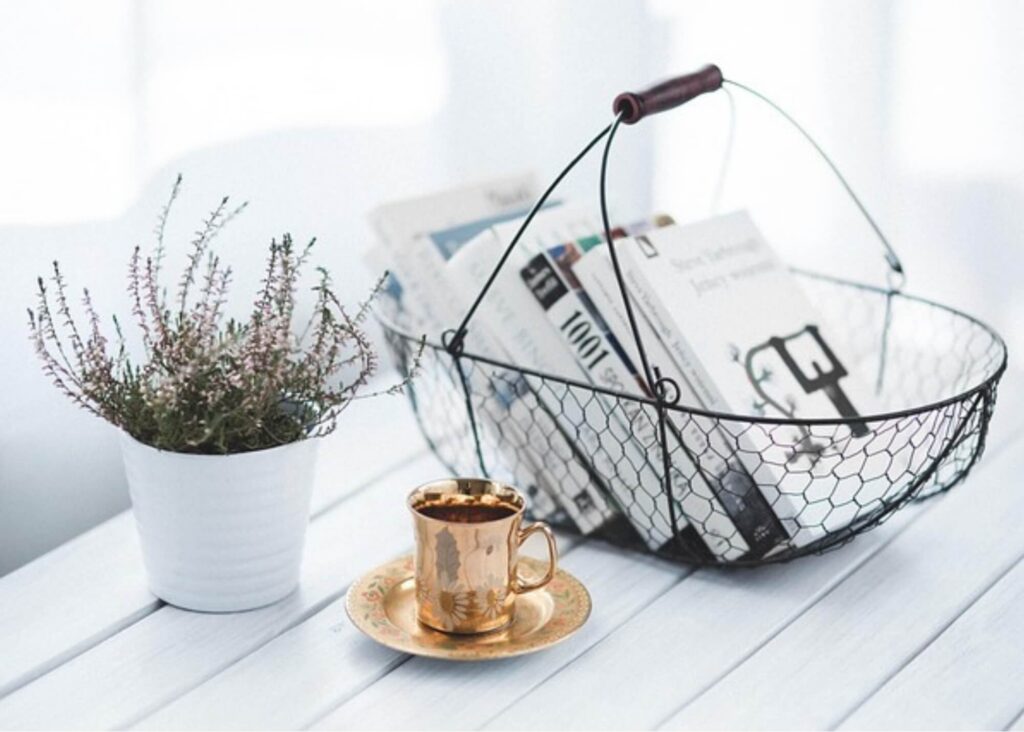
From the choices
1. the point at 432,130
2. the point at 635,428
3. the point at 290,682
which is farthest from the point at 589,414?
the point at 432,130

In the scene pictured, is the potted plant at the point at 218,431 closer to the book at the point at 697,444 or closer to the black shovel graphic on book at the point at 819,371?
the book at the point at 697,444

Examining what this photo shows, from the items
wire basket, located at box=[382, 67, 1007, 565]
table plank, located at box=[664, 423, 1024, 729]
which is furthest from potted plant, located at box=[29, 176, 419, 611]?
table plank, located at box=[664, 423, 1024, 729]

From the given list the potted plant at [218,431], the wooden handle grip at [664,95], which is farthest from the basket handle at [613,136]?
the potted plant at [218,431]

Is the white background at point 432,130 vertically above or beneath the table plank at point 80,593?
above

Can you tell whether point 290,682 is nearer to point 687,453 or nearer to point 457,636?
point 457,636

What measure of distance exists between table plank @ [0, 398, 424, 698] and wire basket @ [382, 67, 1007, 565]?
0.09 m

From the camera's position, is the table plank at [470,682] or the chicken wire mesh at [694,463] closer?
the table plank at [470,682]

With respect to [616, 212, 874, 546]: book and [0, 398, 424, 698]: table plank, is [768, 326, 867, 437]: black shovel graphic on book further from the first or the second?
[0, 398, 424, 698]: table plank

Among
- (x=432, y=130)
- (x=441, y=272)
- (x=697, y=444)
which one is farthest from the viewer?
(x=432, y=130)

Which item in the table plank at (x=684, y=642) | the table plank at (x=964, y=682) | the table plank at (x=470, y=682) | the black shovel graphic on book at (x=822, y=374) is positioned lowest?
the table plank at (x=964, y=682)

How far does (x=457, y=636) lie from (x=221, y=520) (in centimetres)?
15

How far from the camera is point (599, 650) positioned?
863mm

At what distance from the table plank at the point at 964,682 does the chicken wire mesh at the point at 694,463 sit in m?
0.09

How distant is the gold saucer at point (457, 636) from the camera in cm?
84
